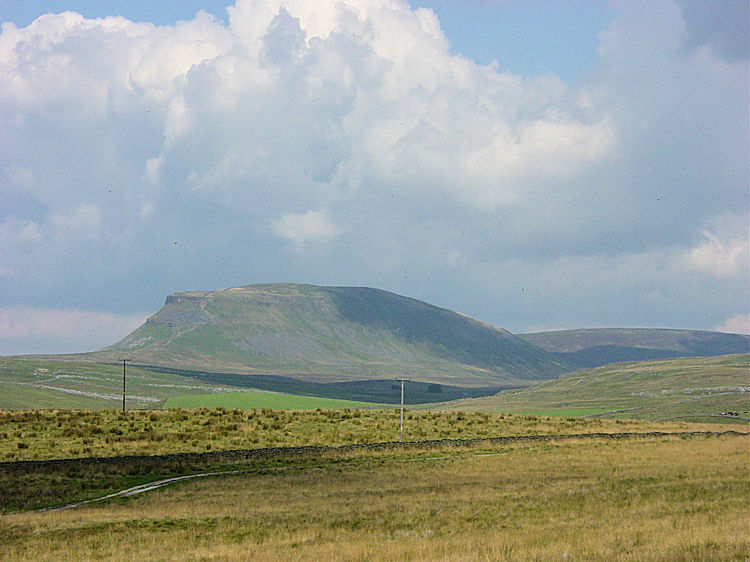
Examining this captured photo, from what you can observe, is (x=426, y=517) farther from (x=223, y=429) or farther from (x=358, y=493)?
(x=223, y=429)

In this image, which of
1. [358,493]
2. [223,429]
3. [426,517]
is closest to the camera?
[426,517]

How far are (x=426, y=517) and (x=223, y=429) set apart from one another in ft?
148

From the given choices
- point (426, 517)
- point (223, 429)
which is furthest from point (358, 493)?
point (223, 429)

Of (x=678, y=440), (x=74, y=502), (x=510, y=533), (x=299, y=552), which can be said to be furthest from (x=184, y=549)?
(x=678, y=440)

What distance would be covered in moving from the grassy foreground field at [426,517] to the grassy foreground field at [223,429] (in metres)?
18.4

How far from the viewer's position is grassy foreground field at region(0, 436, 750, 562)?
20.2 m

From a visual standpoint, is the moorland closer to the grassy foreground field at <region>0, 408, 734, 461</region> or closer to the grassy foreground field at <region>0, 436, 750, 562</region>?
the grassy foreground field at <region>0, 436, 750, 562</region>

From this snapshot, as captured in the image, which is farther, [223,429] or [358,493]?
[223,429]

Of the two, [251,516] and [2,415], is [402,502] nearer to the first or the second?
[251,516]

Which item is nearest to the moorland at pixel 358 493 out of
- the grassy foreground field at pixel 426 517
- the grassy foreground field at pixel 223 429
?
the grassy foreground field at pixel 426 517

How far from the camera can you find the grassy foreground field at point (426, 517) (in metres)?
20.2

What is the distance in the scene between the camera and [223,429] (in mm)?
69375

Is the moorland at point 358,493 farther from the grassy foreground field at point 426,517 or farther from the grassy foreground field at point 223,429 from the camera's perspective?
the grassy foreground field at point 223,429

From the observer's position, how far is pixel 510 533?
2273cm
